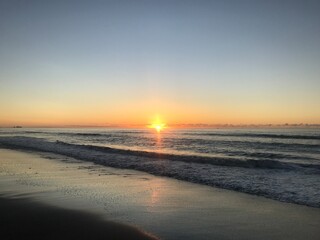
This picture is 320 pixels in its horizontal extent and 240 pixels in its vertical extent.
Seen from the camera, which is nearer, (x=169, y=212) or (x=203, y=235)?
(x=203, y=235)

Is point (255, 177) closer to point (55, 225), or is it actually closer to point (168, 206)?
point (168, 206)

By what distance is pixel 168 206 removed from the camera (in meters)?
8.84

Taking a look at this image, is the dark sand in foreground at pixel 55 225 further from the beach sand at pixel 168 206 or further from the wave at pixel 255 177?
the wave at pixel 255 177

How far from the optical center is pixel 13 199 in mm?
9469

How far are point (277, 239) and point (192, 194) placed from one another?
4514 millimetres

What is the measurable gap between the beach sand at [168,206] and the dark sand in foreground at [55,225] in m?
0.09

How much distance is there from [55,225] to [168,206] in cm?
293

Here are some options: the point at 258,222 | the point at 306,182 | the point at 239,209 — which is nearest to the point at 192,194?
the point at 239,209

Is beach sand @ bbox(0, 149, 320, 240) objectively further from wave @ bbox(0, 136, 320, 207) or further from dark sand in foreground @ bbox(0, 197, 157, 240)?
wave @ bbox(0, 136, 320, 207)

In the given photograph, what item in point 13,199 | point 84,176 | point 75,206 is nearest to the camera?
point 75,206

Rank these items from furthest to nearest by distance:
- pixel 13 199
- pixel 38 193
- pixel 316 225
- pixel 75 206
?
1. pixel 38 193
2. pixel 13 199
3. pixel 75 206
4. pixel 316 225

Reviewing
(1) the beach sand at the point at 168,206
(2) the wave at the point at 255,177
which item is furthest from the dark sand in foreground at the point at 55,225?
(2) the wave at the point at 255,177

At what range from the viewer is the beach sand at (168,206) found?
680 cm

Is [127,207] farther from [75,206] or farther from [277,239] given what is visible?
[277,239]
